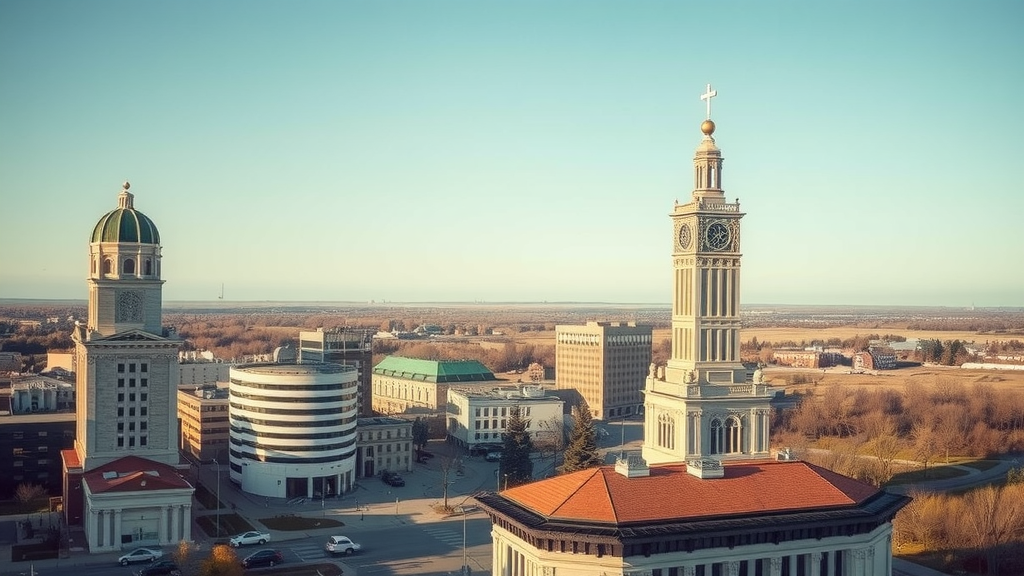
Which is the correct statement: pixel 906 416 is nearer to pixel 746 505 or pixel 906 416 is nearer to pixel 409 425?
pixel 409 425

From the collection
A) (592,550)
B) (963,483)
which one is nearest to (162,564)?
(592,550)

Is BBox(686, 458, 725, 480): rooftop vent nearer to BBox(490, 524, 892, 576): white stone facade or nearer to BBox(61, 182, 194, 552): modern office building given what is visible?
BBox(490, 524, 892, 576): white stone facade

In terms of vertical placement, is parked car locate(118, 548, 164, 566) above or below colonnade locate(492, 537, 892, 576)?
below

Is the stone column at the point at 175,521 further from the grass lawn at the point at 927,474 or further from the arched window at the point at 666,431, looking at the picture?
the grass lawn at the point at 927,474

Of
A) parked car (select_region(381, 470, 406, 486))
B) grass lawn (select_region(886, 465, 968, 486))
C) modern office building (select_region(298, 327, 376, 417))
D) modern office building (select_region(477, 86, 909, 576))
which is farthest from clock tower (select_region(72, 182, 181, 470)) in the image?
grass lawn (select_region(886, 465, 968, 486))

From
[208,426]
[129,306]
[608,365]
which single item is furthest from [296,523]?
[608,365]

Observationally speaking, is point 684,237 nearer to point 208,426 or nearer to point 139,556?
point 139,556

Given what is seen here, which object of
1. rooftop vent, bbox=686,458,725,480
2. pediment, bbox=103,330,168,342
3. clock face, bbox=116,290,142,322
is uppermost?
clock face, bbox=116,290,142,322
